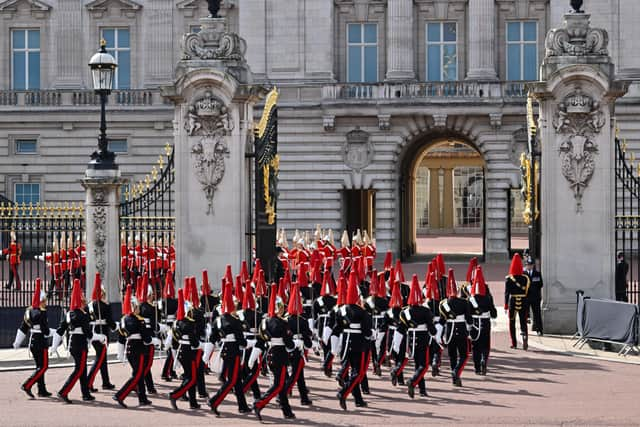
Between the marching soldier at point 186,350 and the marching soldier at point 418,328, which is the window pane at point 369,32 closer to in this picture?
the marching soldier at point 418,328

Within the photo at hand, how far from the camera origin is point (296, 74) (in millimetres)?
37750

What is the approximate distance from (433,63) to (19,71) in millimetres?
13773

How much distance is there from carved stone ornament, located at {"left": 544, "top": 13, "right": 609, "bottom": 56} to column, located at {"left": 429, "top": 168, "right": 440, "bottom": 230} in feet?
146

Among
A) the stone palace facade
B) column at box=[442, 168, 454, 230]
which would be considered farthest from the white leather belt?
column at box=[442, 168, 454, 230]

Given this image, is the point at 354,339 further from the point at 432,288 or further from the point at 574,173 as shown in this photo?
the point at 574,173

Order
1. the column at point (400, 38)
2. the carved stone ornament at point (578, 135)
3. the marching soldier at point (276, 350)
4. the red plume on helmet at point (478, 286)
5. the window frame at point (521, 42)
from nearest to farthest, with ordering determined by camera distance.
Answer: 1. the marching soldier at point (276, 350)
2. the red plume on helmet at point (478, 286)
3. the carved stone ornament at point (578, 135)
4. the column at point (400, 38)
5. the window frame at point (521, 42)

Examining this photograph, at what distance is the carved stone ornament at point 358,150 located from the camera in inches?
1483

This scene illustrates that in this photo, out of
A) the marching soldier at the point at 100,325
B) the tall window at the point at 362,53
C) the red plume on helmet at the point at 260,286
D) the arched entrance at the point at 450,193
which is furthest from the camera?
the arched entrance at the point at 450,193

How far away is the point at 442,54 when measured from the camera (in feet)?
125

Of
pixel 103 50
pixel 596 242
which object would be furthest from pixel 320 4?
pixel 596 242

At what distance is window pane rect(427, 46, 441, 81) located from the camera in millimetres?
38188

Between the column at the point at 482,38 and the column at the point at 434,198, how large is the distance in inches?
986

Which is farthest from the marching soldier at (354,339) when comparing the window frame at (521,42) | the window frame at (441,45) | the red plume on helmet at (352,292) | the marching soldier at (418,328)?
the window frame at (521,42)

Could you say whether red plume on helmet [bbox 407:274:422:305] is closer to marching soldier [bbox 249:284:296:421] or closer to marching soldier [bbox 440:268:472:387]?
marching soldier [bbox 440:268:472:387]
